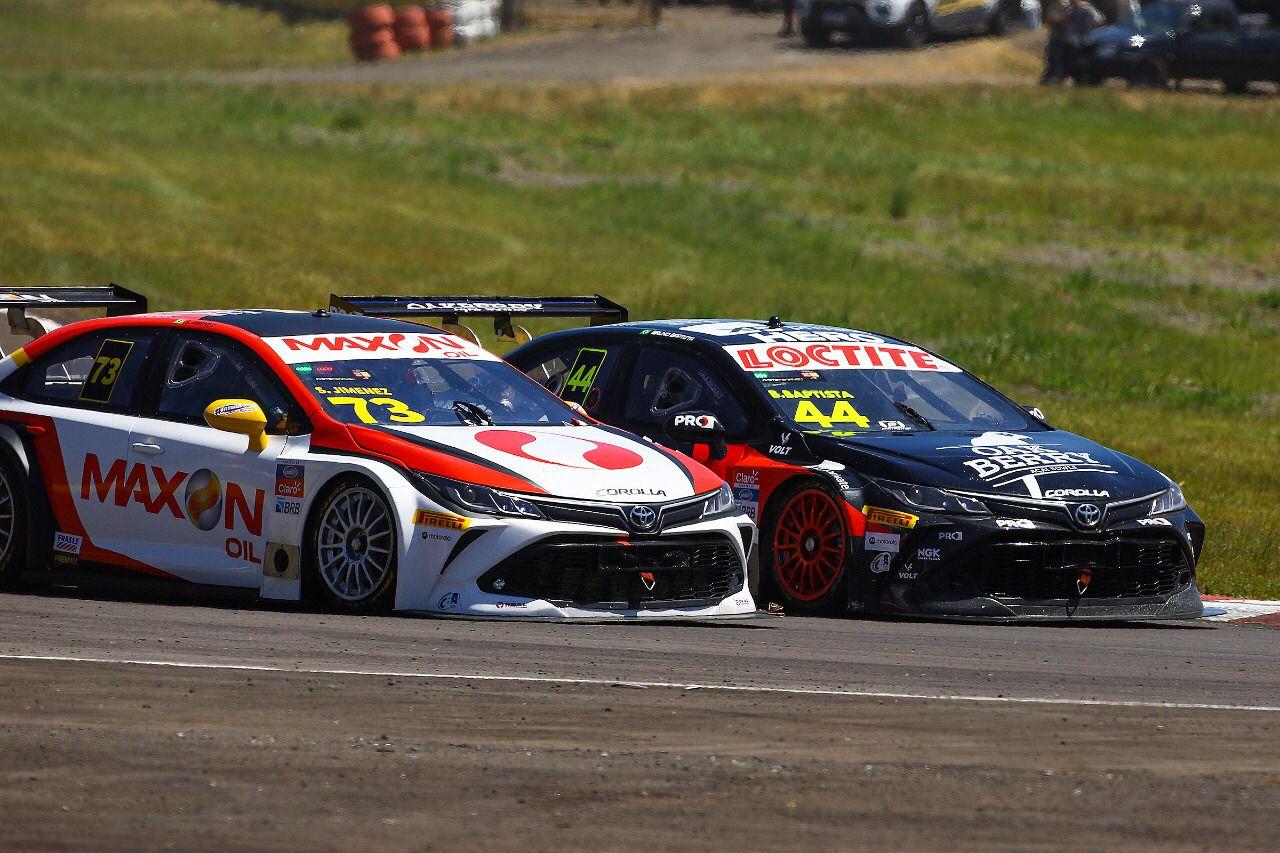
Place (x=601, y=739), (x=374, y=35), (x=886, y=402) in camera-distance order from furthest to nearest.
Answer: (x=374, y=35), (x=886, y=402), (x=601, y=739)

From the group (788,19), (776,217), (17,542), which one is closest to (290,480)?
(17,542)

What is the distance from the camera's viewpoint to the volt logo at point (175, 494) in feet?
32.3

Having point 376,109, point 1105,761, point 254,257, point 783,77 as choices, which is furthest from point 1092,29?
point 1105,761

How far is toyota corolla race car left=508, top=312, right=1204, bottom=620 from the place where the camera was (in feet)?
33.9

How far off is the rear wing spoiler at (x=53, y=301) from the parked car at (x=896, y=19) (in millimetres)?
39463

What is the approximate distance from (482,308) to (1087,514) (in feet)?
13.1

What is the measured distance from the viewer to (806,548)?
1072cm

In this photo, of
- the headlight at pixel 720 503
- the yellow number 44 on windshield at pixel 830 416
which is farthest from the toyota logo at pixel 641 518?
the yellow number 44 on windshield at pixel 830 416

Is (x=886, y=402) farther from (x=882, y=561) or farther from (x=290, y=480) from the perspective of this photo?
(x=290, y=480)

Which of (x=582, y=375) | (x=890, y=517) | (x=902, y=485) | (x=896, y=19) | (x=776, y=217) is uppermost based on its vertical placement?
(x=582, y=375)

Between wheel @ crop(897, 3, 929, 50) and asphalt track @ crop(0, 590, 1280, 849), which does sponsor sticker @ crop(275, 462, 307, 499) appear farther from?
wheel @ crop(897, 3, 929, 50)

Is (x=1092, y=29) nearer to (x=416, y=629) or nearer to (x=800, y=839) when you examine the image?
(x=416, y=629)

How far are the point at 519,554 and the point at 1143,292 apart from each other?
70.8 feet

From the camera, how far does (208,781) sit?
5.99 m
